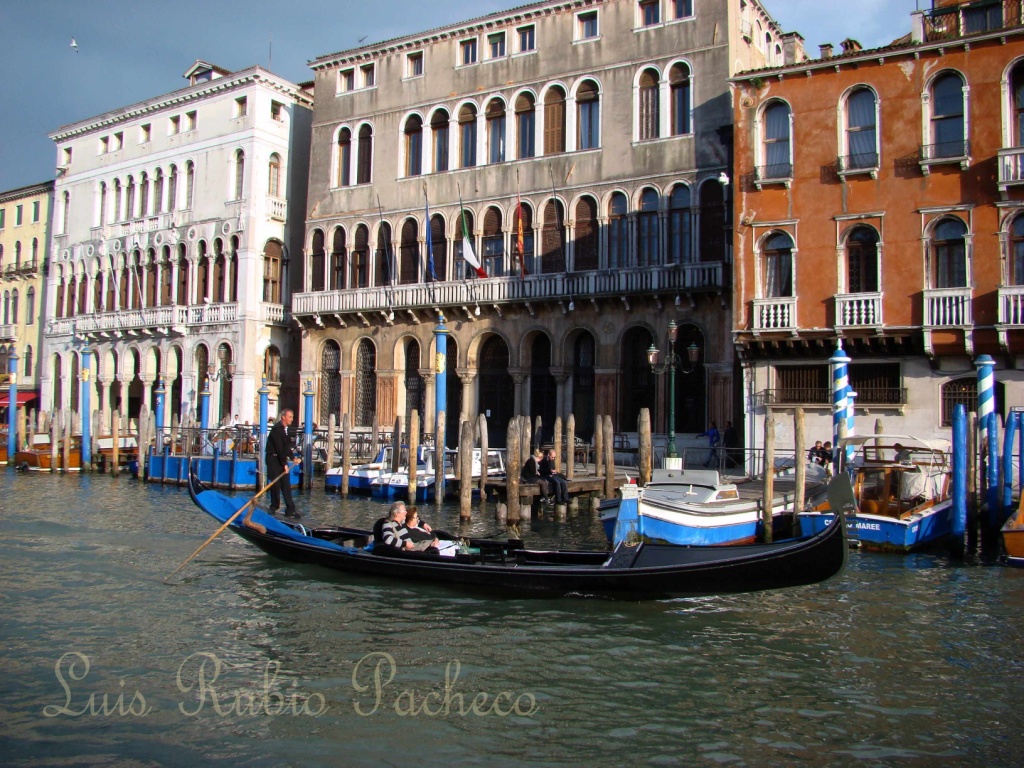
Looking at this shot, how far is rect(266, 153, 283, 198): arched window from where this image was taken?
26.7m

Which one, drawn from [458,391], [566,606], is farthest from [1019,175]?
[458,391]

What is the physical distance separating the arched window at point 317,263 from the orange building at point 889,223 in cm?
1204

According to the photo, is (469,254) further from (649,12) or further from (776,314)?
(776,314)

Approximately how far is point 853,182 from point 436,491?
868 centimetres

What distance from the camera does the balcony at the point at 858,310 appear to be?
624 inches

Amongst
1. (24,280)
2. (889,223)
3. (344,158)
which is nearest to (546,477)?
(889,223)

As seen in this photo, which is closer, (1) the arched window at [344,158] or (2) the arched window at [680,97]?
(2) the arched window at [680,97]

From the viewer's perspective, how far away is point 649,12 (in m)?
20.5

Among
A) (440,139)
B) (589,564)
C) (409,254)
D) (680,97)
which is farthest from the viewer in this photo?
(409,254)

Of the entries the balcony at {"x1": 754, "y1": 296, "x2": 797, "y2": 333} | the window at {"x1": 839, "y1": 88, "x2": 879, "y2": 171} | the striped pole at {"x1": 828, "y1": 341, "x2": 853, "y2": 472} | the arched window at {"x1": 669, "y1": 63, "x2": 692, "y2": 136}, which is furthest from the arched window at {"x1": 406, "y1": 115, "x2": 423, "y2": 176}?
the striped pole at {"x1": 828, "y1": 341, "x2": 853, "y2": 472}

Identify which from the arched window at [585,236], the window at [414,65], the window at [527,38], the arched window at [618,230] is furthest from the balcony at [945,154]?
the window at [414,65]

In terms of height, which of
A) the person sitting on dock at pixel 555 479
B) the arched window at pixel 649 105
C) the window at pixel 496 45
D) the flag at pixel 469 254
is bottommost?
the person sitting on dock at pixel 555 479

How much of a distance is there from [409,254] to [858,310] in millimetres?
11565

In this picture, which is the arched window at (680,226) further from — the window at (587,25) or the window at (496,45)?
the window at (496,45)
